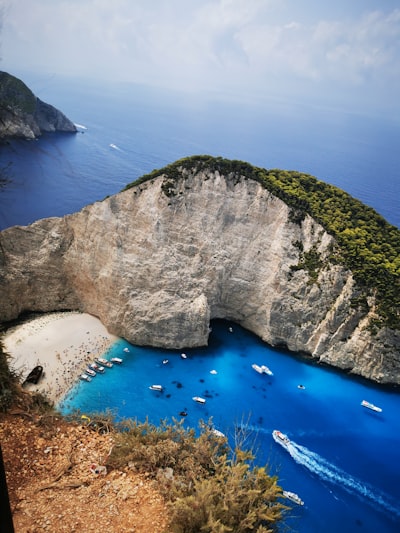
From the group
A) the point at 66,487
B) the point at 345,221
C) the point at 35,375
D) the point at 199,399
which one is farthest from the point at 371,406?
the point at 66,487

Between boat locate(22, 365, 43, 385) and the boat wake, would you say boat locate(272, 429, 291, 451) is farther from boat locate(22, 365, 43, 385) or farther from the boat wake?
boat locate(22, 365, 43, 385)

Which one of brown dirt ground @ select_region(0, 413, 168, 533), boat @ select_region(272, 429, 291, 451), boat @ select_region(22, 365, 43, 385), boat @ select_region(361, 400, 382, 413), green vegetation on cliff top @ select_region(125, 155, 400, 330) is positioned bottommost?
boat @ select_region(22, 365, 43, 385)

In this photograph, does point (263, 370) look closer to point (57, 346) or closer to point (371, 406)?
point (371, 406)

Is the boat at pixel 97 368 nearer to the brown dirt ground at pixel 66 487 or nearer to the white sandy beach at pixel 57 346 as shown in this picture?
the white sandy beach at pixel 57 346

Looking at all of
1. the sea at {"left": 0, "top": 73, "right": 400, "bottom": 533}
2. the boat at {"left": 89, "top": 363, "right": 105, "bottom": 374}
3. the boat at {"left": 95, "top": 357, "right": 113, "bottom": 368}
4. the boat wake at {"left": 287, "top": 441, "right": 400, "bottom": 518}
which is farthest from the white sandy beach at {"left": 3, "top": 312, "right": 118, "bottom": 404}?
the boat wake at {"left": 287, "top": 441, "right": 400, "bottom": 518}

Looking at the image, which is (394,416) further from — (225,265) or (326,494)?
(225,265)

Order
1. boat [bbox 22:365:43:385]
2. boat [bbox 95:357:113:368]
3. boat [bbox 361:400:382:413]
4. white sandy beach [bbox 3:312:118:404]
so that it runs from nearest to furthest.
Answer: boat [bbox 22:365:43:385] < white sandy beach [bbox 3:312:118:404] < boat [bbox 361:400:382:413] < boat [bbox 95:357:113:368]

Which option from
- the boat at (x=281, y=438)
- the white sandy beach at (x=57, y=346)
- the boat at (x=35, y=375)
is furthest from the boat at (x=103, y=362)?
the boat at (x=281, y=438)
